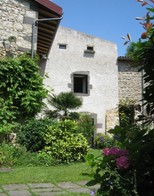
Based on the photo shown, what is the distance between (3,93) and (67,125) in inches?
82.9

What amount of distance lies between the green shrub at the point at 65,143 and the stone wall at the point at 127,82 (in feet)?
31.8

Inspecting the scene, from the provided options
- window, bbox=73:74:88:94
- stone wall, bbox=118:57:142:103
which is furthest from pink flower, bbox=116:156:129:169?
stone wall, bbox=118:57:142:103

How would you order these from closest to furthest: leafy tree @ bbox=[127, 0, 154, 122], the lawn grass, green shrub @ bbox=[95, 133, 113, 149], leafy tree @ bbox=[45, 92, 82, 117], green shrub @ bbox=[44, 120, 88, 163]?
leafy tree @ bbox=[127, 0, 154, 122] → the lawn grass → green shrub @ bbox=[44, 120, 88, 163] → leafy tree @ bbox=[45, 92, 82, 117] → green shrub @ bbox=[95, 133, 113, 149]

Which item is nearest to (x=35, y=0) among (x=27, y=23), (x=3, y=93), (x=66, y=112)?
(x=27, y=23)

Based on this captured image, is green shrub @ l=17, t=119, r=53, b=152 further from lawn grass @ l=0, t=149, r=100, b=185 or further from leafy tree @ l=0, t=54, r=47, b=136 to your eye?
lawn grass @ l=0, t=149, r=100, b=185

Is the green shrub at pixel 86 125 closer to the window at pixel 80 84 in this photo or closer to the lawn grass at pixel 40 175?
the window at pixel 80 84

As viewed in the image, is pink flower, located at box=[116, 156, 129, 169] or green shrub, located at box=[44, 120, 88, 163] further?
green shrub, located at box=[44, 120, 88, 163]

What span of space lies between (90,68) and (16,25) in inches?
340

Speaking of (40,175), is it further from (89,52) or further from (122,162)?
(89,52)

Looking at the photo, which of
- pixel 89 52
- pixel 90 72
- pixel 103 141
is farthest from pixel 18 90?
pixel 89 52

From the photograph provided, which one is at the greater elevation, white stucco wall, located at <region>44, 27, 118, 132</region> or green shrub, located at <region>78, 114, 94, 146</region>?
white stucco wall, located at <region>44, 27, 118, 132</region>

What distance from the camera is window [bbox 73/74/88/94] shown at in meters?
18.2

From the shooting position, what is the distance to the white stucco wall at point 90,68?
A: 687 inches

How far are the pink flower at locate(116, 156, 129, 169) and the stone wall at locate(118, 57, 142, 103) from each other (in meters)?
16.0
